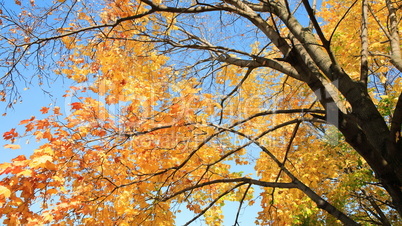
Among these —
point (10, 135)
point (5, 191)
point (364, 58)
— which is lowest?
point (5, 191)

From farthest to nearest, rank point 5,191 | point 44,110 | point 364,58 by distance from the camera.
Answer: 1. point 44,110
2. point 364,58
3. point 5,191

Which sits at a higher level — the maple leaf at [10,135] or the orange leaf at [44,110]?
the orange leaf at [44,110]

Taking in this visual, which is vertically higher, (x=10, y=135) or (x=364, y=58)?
(x=364, y=58)

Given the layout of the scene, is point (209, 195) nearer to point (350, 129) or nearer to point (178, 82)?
point (178, 82)

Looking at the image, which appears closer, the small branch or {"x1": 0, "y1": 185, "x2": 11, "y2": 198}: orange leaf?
{"x1": 0, "y1": 185, "x2": 11, "y2": 198}: orange leaf

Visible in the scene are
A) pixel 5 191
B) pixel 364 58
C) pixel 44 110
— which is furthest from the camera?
pixel 44 110

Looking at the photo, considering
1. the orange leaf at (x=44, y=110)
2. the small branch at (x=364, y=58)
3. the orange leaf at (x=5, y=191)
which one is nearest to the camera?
the orange leaf at (x=5, y=191)

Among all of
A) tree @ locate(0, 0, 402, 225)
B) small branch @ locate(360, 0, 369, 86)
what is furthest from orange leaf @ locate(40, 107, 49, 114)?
small branch @ locate(360, 0, 369, 86)

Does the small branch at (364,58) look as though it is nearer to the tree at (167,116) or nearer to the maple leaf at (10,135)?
the tree at (167,116)

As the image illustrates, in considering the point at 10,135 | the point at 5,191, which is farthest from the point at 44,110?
the point at 5,191

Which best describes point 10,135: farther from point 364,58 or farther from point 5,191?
point 364,58

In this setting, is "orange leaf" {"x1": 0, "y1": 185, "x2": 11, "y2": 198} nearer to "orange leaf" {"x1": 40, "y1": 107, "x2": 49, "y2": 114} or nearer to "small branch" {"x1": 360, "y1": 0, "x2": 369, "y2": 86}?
"orange leaf" {"x1": 40, "y1": 107, "x2": 49, "y2": 114}

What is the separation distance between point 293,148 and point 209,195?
272cm

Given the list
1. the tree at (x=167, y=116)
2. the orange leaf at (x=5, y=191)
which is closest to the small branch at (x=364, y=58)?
the tree at (x=167, y=116)
